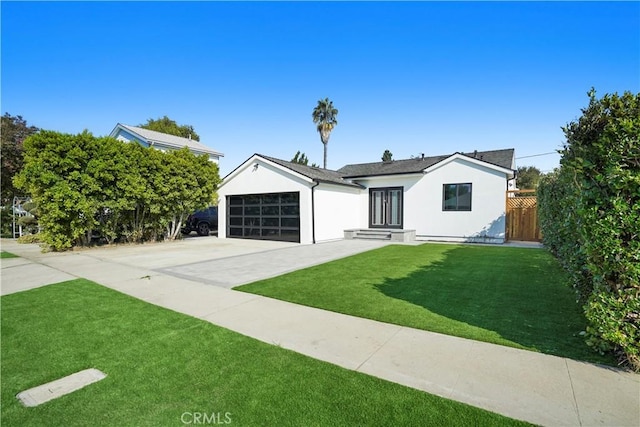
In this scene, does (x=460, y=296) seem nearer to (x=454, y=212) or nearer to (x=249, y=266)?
(x=249, y=266)

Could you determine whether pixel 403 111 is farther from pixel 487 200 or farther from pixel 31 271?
pixel 31 271

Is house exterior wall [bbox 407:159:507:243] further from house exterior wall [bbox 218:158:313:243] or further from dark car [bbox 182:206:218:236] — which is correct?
dark car [bbox 182:206:218:236]

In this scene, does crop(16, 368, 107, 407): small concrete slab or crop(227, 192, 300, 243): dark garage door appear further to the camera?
crop(227, 192, 300, 243): dark garage door

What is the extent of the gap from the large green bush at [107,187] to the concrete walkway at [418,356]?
448 centimetres

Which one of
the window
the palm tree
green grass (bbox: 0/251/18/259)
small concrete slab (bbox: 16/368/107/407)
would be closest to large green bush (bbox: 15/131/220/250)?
green grass (bbox: 0/251/18/259)

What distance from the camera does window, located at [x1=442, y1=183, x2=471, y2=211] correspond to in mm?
14191

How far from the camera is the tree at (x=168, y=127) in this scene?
3706cm

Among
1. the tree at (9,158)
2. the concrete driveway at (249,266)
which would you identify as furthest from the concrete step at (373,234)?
the tree at (9,158)

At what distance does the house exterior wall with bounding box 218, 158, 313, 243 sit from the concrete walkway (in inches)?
281

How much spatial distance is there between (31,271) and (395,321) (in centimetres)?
931

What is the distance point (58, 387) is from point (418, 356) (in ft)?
11.4

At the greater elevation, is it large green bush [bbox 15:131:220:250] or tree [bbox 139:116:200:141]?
tree [bbox 139:116:200:141]

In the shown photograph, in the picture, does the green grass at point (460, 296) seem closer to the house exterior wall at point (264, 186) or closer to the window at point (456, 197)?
the house exterior wall at point (264, 186)

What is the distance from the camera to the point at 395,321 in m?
4.12
